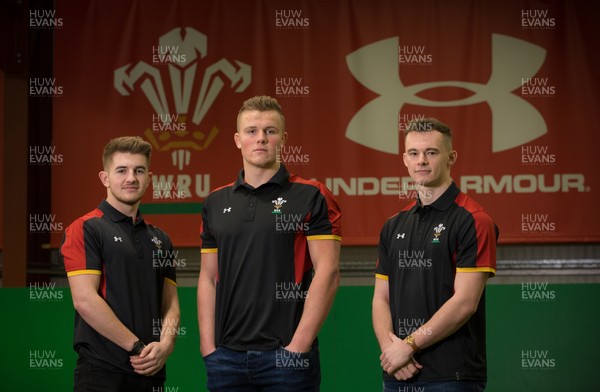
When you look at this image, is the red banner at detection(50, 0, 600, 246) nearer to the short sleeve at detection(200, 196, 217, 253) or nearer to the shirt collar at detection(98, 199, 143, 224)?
the shirt collar at detection(98, 199, 143, 224)

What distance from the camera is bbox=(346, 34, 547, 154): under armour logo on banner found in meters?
7.77

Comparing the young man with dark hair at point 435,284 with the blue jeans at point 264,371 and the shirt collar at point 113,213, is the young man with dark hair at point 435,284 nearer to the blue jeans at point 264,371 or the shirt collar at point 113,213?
the blue jeans at point 264,371

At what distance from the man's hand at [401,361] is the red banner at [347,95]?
4476 millimetres

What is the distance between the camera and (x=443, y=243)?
3.41 meters

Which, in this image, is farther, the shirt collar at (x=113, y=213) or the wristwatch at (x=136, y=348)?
the shirt collar at (x=113, y=213)

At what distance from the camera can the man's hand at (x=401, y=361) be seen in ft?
10.9

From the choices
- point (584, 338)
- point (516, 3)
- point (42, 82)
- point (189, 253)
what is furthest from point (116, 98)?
point (584, 338)

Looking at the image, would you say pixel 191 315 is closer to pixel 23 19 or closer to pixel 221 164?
pixel 221 164

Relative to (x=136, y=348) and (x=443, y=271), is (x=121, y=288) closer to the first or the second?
(x=136, y=348)

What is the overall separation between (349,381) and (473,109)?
3081 mm

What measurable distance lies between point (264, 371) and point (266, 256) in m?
0.49

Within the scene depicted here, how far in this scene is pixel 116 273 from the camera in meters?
3.61

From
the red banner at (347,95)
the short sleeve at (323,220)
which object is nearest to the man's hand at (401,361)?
the short sleeve at (323,220)

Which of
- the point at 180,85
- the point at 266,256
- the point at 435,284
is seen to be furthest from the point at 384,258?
the point at 180,85
